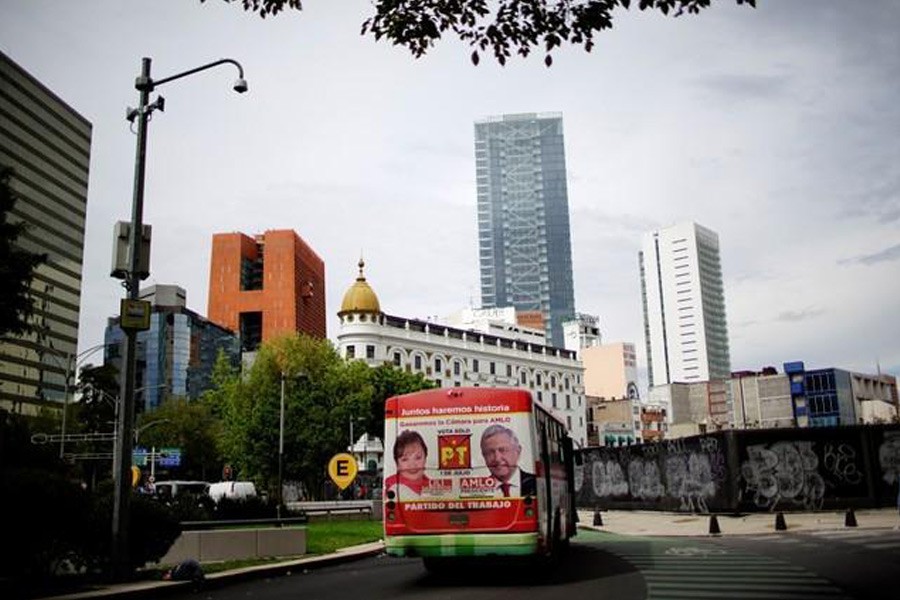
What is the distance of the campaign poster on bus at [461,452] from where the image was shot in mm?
13227

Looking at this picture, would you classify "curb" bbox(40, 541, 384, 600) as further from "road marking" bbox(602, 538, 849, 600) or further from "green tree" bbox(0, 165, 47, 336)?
"green tree" bbox(0, 165, 47, 336)

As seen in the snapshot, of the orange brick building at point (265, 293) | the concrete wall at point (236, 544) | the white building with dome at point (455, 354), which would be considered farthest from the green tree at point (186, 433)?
the orange brick building at point (265, 293)

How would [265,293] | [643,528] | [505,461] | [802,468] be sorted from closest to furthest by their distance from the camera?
1. [505,461]
2. [643,528]
3. [802,468]
4. [265,293]

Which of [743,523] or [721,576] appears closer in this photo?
[721,576]

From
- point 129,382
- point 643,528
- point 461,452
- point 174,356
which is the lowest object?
point 643,528

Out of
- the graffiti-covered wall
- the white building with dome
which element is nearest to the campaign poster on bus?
the graffiti-covered wall

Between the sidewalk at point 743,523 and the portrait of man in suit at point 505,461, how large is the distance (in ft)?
44.5

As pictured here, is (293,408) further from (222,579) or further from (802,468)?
(222,579)

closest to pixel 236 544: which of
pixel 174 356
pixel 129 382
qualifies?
pixel 129 382

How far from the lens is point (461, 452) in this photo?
1348 centimetres

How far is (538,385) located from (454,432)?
9926cm

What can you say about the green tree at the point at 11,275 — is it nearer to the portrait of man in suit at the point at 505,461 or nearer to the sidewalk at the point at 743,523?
the portrait of man in suit at the point at 505,461

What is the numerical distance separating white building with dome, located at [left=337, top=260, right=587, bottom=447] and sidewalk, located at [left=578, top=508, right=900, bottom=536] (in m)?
42.0

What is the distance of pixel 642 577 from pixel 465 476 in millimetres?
3223
